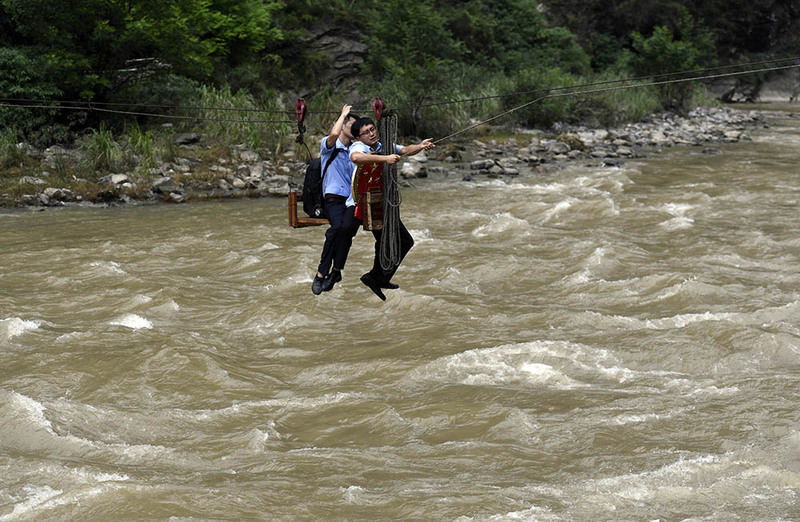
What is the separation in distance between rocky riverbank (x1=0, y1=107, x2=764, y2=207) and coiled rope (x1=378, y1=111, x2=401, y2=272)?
814 cm

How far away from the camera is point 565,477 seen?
22.7ft

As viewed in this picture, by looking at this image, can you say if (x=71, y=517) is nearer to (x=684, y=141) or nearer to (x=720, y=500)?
(x=720, y=500)

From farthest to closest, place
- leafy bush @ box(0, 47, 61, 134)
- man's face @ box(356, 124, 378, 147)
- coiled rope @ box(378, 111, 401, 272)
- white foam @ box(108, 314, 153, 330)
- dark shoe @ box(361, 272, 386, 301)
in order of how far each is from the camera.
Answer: leafy bush @ box(0, 47, 61, 134), white foam @ box(108, 314, 153, 330), dark shoe @ box(361, 272, 386, 301), coiled rope @ box(378, 111, 401, 272), man's face @ box(356, 124, 378, 147)

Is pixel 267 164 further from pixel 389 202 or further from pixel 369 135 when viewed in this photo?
pixel 369 135

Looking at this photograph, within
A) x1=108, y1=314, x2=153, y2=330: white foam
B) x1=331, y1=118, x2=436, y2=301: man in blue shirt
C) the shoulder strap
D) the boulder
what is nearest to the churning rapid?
x1=108, y1=314, x2=153, y2=330: white foam

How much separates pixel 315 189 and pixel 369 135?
2.53ft

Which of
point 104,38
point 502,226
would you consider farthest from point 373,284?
point 104,38

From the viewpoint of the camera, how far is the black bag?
846 centimetres

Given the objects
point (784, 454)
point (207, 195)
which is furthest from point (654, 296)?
point (207, 195)

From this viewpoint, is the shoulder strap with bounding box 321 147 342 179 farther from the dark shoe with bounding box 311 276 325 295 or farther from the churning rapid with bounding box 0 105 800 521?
the churning rapid with bounding box 0 105 800 521

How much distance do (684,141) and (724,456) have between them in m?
24.2

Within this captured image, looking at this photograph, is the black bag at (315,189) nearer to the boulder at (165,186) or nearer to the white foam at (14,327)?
the white foam at (14,327)

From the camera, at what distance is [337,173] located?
8469mm

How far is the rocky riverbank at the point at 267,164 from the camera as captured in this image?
64.1 feet
